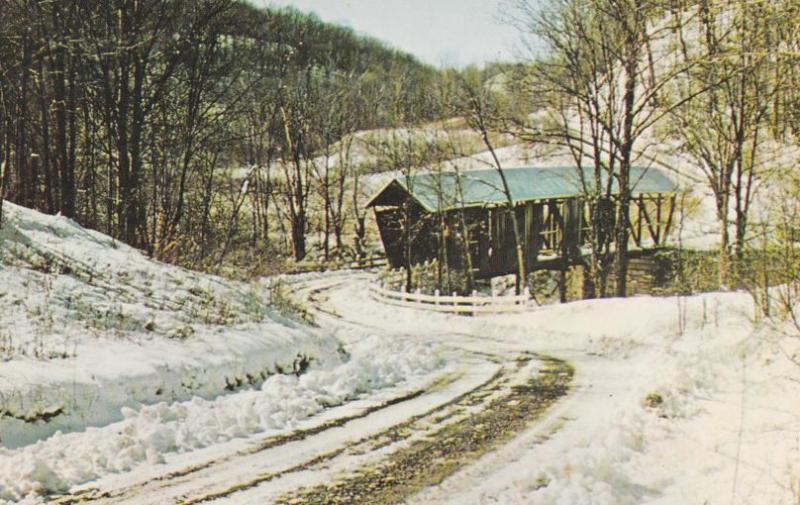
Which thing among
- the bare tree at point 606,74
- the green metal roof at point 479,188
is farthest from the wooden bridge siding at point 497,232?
the bare tree at point 606,74

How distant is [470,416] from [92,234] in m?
8.17

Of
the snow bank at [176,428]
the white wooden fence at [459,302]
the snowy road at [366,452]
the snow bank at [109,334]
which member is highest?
the snow bank at [109,334]

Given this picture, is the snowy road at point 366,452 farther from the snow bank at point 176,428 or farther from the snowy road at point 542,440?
the snow bank at point 176,428

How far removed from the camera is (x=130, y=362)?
858cm

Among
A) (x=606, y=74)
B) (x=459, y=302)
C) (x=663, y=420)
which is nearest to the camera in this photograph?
(x=663, y=420)

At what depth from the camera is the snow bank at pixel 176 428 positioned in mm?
6175

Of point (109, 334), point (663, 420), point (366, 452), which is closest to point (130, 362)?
point (109, 334)

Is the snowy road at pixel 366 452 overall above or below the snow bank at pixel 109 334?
below

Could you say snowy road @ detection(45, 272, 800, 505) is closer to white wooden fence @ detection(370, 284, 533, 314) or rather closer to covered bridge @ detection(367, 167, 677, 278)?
white wooden fence @ detection(370, 284, 533, 314)

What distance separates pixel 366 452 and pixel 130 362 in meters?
3.29

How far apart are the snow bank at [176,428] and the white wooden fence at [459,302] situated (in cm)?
1267

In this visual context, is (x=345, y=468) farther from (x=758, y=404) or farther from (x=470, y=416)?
(x=758, y=404)

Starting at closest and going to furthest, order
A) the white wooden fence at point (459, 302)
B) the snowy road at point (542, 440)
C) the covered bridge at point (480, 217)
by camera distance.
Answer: the snowy road at point (542, 440) → the white wooden fence at point (459, 302) → the covered bridge at point (480, 217)

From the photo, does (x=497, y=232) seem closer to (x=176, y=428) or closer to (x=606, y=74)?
(x=606, y=74)
